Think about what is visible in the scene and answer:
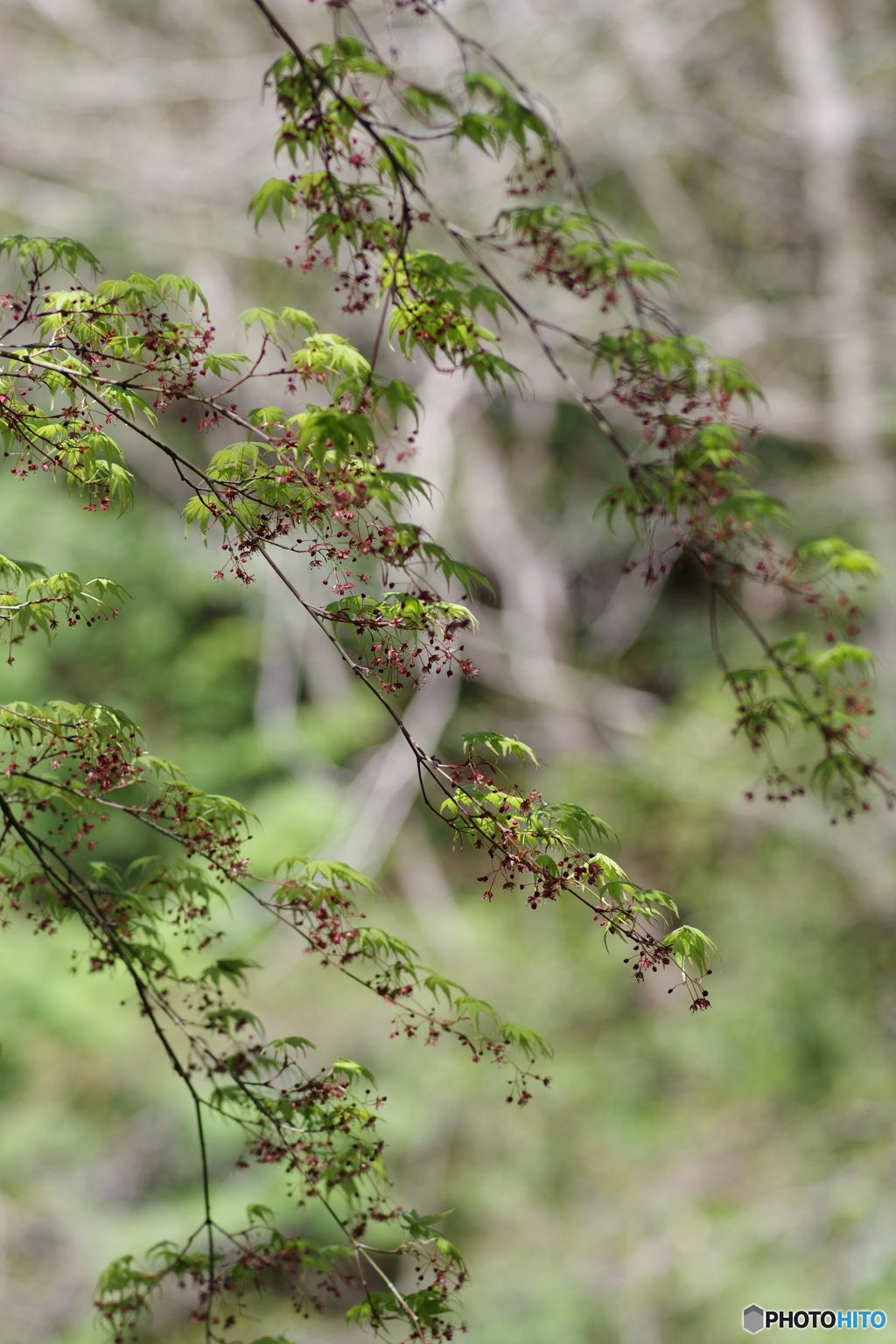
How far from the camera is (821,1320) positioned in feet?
12.7

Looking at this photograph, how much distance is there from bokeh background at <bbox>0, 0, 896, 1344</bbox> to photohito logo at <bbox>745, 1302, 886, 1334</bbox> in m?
0.11

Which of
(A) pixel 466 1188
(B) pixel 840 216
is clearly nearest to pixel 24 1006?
(A) pixel 466 1188

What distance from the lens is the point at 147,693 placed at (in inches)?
344

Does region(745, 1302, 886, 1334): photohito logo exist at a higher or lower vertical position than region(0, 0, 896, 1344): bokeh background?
lower

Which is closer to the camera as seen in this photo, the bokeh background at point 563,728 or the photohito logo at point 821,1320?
the photohito logo at point 821,1320

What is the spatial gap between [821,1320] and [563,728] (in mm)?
4261

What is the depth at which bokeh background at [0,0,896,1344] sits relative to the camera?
4.97 metres

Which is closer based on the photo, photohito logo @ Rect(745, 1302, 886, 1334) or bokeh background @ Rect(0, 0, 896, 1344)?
photohito logo @ Rect(745, 1302, 886, 1334)

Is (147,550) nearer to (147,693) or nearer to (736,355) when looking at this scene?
(147,693)

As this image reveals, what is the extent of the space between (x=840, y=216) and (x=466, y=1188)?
565 centimetres

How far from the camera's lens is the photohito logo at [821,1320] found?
145 inches

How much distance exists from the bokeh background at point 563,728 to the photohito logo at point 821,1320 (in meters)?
0.11

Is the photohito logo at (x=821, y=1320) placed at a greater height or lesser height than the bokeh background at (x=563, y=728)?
lesser

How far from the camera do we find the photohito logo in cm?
368
